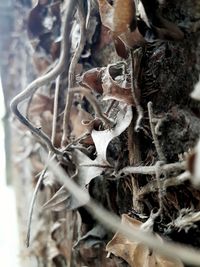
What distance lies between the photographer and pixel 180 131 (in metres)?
0.44

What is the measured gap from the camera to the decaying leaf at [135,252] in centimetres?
42

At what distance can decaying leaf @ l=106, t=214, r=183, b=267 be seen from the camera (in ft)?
1.37

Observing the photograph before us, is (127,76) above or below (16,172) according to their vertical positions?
above

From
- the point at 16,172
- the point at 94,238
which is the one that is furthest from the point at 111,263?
the point at 16,172

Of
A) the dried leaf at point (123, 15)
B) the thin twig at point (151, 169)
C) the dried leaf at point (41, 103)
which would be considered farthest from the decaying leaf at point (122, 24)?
the dried leaf at point (41, 103)

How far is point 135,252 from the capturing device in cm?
44

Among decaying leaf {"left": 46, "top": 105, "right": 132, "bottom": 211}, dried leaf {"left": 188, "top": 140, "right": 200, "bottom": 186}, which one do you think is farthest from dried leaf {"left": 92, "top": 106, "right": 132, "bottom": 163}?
dried leaf {"left": 188, "top": 140, "right": 200, "bottom": 186}

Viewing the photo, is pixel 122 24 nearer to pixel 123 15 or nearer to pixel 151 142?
pixel 123 15

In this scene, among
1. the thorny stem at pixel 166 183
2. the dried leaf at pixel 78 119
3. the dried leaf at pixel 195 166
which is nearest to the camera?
the dried leaf at pixel 195 166

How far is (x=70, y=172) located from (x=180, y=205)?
0.64 ft

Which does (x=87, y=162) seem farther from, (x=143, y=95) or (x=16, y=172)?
(x=16, y=172)

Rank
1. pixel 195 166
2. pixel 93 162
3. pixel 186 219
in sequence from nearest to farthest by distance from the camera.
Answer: pixel 195 166 < pixel 186 219 < pixel 93 162

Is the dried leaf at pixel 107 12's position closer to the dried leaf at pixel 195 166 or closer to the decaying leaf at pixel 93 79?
the decaying leaf at pixel 93 79

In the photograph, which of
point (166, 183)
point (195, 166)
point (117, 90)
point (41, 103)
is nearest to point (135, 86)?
point (117, 90)
